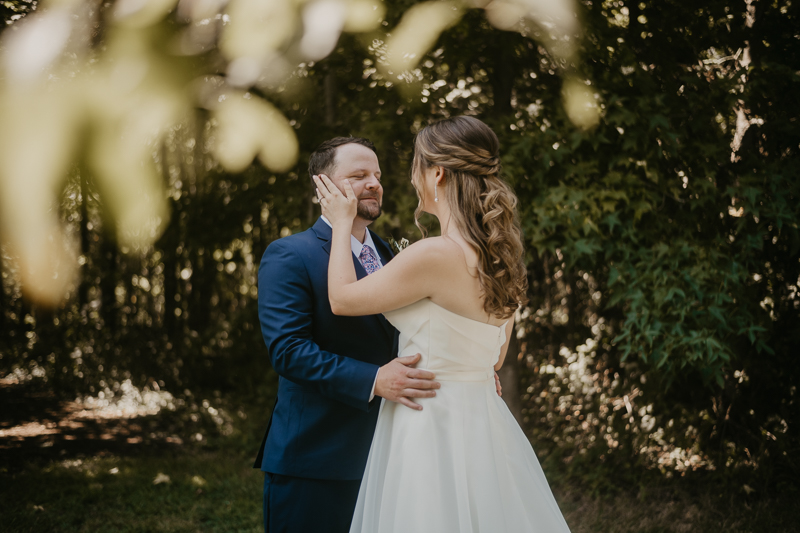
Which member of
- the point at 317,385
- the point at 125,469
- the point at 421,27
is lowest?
the point at 125,469

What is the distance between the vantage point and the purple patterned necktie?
242 centimetres

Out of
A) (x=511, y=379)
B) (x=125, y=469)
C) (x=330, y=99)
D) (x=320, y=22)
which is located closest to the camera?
(x=320, y=22)

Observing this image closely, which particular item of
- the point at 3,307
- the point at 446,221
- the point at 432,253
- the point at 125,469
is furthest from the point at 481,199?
the point at 3,307

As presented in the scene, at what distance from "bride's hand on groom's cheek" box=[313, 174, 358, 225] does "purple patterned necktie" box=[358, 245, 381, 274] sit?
0.87 ft

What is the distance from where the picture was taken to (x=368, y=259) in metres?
2.45

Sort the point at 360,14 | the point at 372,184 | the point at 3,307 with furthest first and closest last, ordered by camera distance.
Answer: the point at 3,307
the point at 360,14
the point at 372,184

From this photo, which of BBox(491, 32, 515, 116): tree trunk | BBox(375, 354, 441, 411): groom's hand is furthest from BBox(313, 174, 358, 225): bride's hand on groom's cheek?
BBox(491, 32, 515, 116): tree trunk

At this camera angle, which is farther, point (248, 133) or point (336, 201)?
point (248, 133)

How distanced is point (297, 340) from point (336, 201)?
480mm

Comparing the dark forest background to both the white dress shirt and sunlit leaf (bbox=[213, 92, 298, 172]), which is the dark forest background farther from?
the white dress shirt

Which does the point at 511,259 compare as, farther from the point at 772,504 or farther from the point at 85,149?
the point at 772,504

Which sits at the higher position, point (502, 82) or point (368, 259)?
point (502, 82)

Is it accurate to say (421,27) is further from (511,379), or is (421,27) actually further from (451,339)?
(511,379)

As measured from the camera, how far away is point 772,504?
4.45 metres
